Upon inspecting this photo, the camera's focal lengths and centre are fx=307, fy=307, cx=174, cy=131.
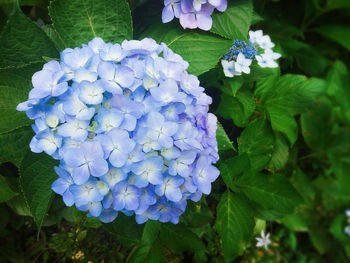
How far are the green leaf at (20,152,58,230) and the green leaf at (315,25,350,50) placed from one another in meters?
1.86

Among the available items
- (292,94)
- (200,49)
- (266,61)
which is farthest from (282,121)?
(200,49)

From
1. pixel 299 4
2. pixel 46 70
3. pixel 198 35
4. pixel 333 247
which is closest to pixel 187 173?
pixel 46 70

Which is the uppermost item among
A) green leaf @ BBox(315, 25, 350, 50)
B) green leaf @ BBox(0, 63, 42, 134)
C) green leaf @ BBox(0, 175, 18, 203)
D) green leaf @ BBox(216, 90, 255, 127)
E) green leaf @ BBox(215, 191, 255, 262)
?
green leaf @ BBox(0, 63, 42, 134)

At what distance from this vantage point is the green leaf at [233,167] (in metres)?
0.97

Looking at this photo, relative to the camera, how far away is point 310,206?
208 centimetres

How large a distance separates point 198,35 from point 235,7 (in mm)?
153

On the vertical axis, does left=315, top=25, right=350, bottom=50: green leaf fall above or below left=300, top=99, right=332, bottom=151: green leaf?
above

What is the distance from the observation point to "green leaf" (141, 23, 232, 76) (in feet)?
2.72

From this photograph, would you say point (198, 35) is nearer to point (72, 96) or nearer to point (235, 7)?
point (235, 7)

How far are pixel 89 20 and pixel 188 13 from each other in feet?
0.89

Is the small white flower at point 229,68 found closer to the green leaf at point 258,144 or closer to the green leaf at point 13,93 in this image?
the green leaf at point 258,144

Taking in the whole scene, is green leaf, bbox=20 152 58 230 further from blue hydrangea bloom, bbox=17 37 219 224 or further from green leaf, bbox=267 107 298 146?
green leaf, bbox=267 107 298 146

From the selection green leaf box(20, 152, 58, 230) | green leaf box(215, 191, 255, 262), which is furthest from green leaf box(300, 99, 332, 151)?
green leaf box(20, 152, 58, 230)

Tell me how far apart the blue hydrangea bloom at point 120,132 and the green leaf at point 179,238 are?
0.35 meters
